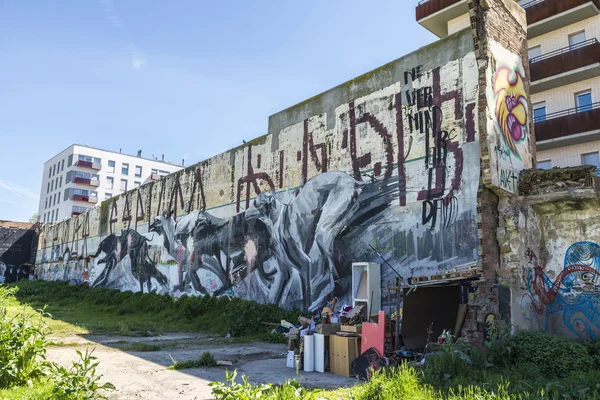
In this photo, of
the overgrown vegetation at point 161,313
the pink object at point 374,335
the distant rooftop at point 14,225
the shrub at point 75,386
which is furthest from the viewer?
the distant rooftop at point 14,225

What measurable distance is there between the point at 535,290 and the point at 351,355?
13.7 feet

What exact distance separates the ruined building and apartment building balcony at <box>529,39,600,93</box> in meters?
12.4

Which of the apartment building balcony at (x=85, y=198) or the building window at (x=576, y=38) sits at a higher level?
the building window at (x=576, y=38)

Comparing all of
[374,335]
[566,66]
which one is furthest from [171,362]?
[566,66]

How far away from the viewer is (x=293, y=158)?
14.5 meters

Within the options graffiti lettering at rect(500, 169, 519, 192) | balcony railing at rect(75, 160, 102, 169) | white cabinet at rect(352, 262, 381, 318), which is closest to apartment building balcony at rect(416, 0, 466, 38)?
graffiti lettering at rect(500, 169, 519, 192)

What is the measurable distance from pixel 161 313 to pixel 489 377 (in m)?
13.9

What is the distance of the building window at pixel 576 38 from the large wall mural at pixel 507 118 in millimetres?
14862

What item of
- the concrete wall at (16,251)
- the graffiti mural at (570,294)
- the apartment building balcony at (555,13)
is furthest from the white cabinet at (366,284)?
the concrete wall at (16,251)

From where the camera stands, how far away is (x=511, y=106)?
10344 mm

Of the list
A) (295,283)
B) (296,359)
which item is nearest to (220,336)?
(295,283)

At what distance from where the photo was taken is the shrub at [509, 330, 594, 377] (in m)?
7.35

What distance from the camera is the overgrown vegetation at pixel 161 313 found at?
13492 millimetres

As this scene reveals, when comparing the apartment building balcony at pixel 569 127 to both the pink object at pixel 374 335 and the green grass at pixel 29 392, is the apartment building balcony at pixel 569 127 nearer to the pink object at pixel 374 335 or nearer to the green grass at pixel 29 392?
the pink object at pixel 374 335
